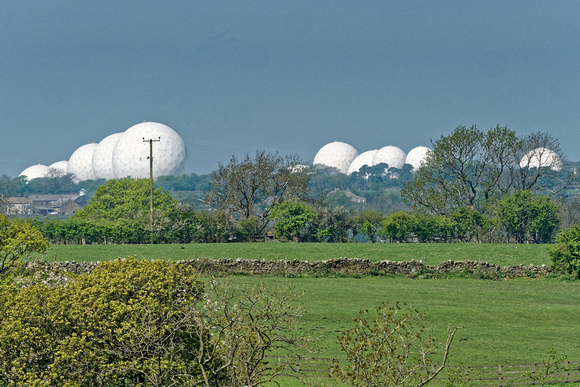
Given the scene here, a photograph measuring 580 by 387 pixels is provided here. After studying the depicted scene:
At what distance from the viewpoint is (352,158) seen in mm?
192625

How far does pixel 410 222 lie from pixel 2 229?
126 feet

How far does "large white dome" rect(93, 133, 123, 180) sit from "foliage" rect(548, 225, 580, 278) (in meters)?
128

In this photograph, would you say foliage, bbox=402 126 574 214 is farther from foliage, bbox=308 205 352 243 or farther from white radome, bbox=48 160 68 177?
white radome, bbox=48 160 68 177

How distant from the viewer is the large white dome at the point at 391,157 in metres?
188

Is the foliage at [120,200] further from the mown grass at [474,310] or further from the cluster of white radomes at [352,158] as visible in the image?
the cluster of white radomes at [352,158]

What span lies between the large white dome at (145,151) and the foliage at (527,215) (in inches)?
3507

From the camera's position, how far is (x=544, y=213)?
5050cm

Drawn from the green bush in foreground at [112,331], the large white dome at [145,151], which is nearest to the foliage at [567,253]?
the green bush in foreground at [112,331]

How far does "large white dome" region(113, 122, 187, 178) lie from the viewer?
12950 centimetres

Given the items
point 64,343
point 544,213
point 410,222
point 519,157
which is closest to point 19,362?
point 64,343

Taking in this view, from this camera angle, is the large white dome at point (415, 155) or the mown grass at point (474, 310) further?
the large white dome at point (415, 155)

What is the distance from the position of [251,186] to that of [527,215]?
80.5 feet

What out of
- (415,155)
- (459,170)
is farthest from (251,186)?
(415,155)

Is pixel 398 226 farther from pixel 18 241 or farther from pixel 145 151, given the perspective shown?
pixel 145 151
